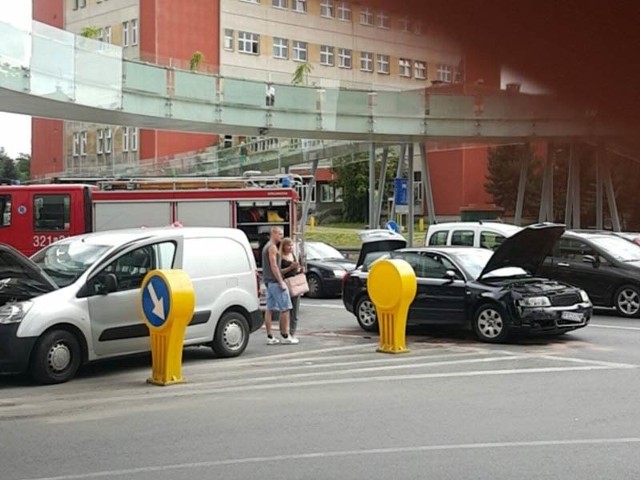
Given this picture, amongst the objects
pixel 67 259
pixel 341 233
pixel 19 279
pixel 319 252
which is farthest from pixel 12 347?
pixel 319 252

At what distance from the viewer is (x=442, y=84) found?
4.32 feet

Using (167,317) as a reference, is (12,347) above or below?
below

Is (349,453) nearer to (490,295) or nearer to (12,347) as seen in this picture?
(12,347)

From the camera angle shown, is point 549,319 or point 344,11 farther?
point 549,319

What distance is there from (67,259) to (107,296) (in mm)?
1206

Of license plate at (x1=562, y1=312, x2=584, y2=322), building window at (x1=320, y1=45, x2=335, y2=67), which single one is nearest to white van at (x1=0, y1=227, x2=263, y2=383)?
license plate at (x1=562, y1=312, x2=584, y2=322)

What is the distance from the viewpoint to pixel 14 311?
31.2 feet

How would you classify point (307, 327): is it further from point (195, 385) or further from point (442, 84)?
point (442, 84)

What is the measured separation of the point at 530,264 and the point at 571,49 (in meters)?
13.0

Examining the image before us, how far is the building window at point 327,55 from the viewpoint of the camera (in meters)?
1.45

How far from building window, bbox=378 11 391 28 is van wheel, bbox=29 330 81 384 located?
9143 millimetres

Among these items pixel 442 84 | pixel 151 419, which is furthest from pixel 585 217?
pixel 151 419

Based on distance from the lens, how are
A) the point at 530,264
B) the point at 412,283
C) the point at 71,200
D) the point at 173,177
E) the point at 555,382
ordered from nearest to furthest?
1. the point at 555,382
2. the point at 412,283
3. the point at 530,264
4. the point at 173,177
5. the point at 71,200

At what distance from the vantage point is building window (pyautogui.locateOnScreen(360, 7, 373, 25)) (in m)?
1.13
